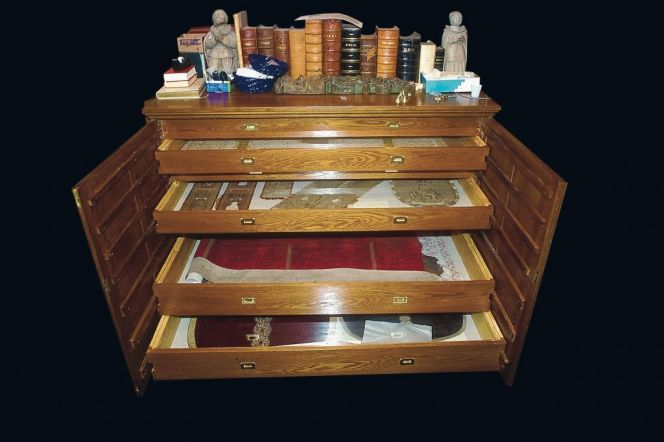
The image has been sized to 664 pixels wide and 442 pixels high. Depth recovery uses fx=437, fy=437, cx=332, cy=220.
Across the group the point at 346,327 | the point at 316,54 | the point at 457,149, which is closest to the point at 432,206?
the point at 457,149

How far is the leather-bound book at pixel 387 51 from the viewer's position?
2.62 meters

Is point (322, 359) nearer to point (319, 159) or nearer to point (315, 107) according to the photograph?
point (319, 159)

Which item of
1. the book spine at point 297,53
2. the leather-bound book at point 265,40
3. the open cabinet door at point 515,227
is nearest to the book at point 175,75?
the leather-bound book at point 265,40

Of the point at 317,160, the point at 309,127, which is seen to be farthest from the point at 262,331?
the point at 309,127

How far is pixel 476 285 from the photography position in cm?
247

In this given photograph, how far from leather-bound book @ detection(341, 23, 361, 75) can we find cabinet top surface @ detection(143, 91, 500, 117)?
31cm

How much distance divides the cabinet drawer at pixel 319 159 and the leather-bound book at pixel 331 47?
0.56m

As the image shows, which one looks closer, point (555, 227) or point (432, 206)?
point (555, 227)

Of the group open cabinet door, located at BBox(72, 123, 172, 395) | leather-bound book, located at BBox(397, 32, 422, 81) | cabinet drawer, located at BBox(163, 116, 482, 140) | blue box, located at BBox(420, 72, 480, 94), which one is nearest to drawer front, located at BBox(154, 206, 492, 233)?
open cabinet door, located at BBox(72, 123, 172, 395)

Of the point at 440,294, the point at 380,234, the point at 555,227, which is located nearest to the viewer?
the point at 555,227

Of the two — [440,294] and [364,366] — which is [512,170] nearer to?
[440,294]

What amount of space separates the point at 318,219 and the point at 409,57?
1.15 meters

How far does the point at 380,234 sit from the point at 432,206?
739 millimetres

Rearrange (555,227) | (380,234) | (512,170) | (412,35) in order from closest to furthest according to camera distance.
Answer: (555,227) < (512,170) < (412,35) < (380,234)
